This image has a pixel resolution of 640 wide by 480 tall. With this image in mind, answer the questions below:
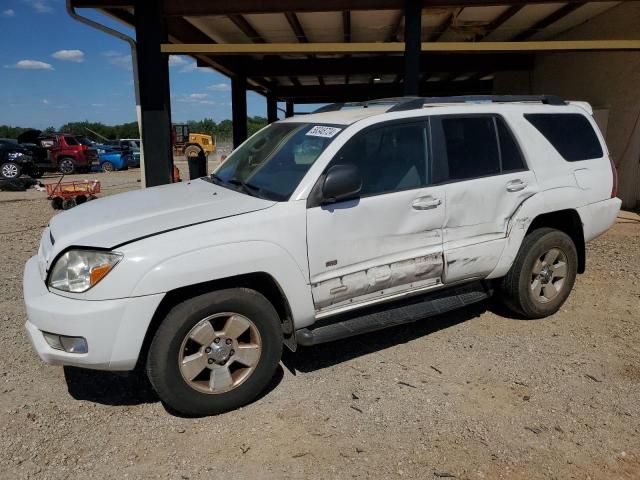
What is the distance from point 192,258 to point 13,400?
1.63m

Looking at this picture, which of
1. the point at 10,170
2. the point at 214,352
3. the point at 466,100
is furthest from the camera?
the point at 10,170

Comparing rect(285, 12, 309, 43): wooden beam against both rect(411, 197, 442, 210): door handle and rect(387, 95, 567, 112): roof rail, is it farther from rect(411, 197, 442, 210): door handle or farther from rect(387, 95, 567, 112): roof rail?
rect(411, 197, 442, 210): door handle

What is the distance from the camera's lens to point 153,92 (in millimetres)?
6949

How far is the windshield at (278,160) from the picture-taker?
3424 mm

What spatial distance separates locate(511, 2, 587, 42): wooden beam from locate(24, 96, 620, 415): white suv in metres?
4.84

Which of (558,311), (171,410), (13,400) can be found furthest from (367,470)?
(558,311)

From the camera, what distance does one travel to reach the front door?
10.8ft

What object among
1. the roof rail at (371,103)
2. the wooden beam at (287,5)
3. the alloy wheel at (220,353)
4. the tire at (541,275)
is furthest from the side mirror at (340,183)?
the wooden beam at (287,5)

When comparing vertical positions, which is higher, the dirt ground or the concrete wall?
the concrete wall

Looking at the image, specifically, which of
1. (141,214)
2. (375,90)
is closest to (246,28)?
(141,214)

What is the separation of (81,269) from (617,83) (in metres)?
9.83

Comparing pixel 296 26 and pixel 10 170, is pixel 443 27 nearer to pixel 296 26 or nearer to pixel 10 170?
pixel 296 26

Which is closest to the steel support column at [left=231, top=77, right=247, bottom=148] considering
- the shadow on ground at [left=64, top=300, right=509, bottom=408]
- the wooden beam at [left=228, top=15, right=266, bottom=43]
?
the wooden beam at [left=228, top=15, right=266, bottom=43]

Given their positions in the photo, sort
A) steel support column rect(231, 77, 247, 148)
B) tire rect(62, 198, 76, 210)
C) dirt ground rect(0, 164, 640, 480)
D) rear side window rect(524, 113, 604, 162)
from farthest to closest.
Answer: steel support column rect(231, 77, 247, 148), tire rect(62, 198, 76, 210), rear side window rect(524, 113, 604, 162), dirt ground rect(0, 164, 640, 480)
